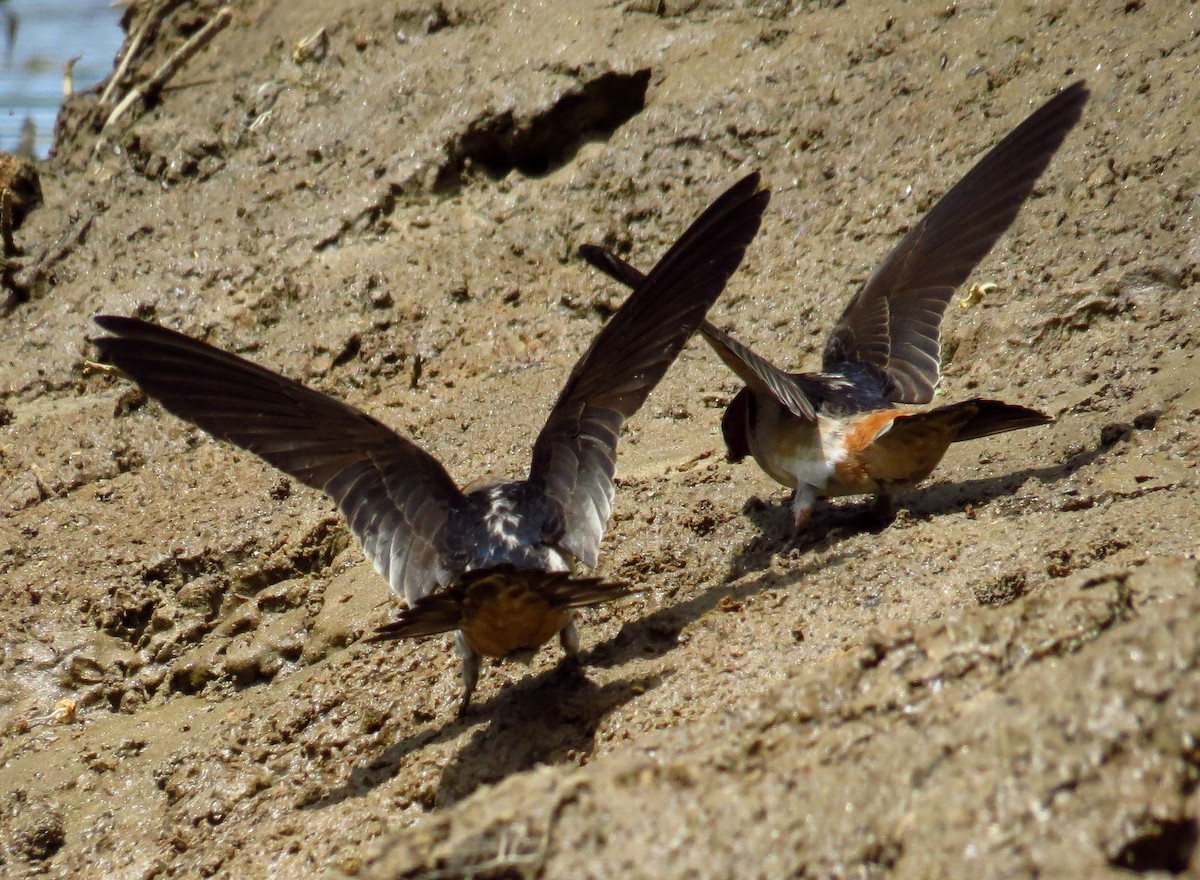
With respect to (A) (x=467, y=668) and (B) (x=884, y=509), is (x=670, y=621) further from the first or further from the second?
(B) (x=884, y=509)

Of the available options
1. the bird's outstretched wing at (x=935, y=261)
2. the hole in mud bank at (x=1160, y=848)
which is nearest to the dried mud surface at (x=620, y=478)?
the hole in mud bank at (x=1160, y=848)

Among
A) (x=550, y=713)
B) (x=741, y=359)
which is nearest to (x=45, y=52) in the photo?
(x=741, y=359)

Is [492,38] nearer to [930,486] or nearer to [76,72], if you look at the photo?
[930,486]

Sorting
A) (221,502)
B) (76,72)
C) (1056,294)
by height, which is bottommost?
(1056,294)

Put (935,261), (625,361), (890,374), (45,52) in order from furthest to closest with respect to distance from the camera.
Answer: (45,52) → (935,261) → (890,374) → (625,361)

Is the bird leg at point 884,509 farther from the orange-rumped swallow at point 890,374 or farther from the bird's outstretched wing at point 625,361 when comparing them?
the bird's outstretched wing at point 625,361

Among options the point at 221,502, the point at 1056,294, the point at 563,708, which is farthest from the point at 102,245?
the point at 1056,294

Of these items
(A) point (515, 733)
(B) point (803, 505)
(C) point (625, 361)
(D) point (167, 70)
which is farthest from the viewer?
(D) point (167, 70)
